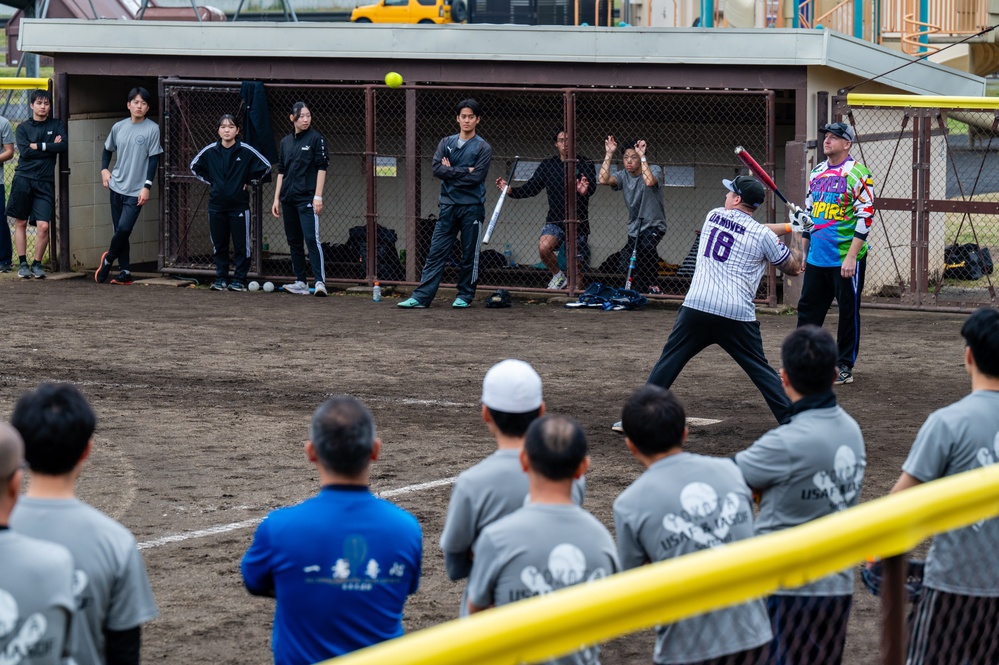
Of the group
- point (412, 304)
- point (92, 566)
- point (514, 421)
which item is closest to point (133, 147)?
point (412, 304)

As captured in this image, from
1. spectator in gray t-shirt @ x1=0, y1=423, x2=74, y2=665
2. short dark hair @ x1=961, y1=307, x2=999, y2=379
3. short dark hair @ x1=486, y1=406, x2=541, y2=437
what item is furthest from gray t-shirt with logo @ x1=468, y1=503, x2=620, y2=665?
short dark hair @ x1=961, y1=307, x2=999, y2=379

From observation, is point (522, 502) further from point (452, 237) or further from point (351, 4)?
point (351, 4)

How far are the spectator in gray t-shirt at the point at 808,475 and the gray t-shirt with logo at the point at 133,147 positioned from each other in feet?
43.4

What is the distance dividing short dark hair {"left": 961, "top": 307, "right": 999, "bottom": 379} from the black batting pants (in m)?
3.78

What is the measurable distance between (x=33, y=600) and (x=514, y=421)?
160 cm

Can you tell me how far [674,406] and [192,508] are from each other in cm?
432

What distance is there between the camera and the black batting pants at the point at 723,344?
8.45 m

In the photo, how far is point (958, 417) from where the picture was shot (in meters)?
4.47

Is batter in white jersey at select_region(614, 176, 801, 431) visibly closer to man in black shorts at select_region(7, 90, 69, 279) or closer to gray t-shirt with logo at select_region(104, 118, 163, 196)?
Result: gray t-shirt with logo at select_region(104, 118, 163, 196)

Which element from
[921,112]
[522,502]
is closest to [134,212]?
[921,112]

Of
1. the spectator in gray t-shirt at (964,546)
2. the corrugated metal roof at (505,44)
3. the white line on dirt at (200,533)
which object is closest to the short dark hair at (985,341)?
the spectator in gray t-shirt at (964,546)

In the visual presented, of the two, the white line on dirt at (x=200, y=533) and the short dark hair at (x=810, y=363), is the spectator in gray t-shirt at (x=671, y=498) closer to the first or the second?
the short dark hair at (x=810, y=363)

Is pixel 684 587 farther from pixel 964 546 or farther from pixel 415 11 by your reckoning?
pixel 415 11

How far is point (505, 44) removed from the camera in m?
15.9
